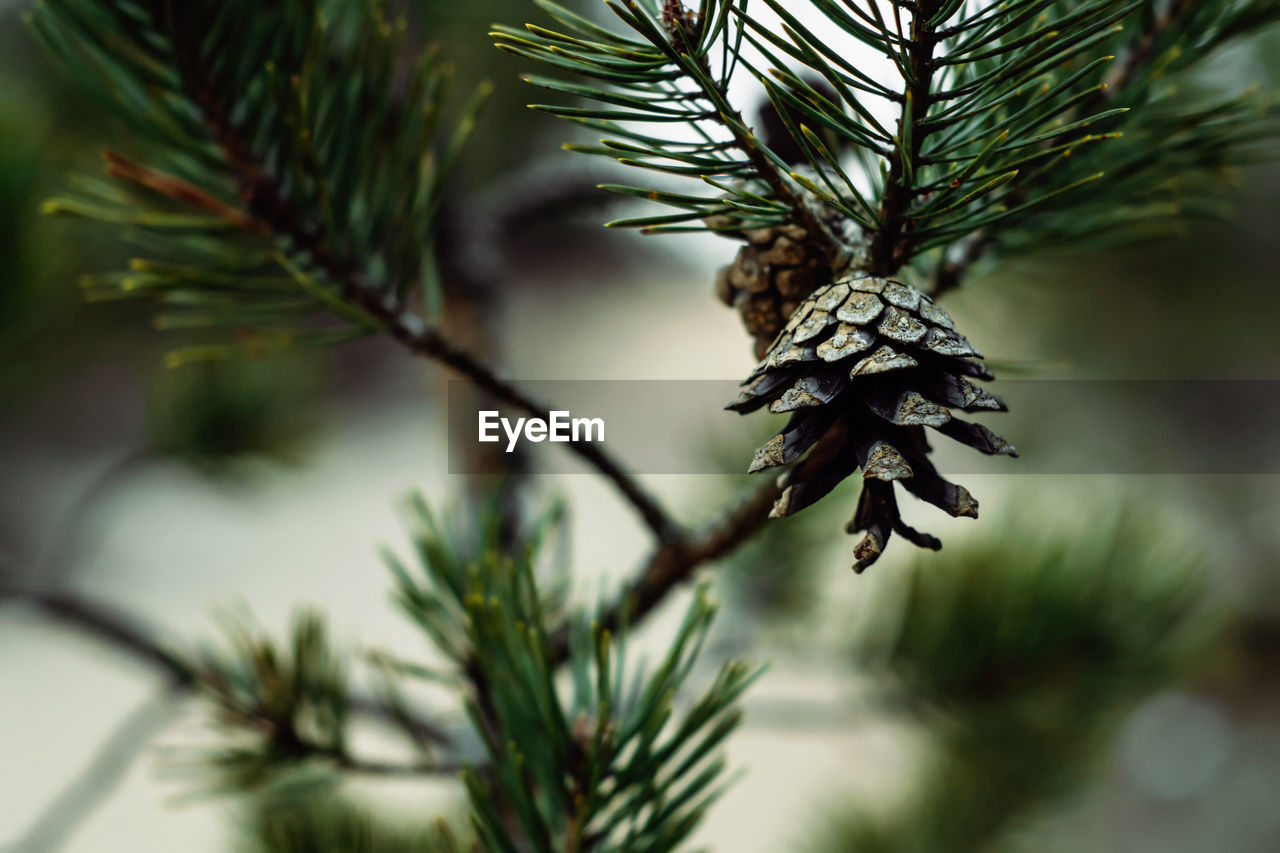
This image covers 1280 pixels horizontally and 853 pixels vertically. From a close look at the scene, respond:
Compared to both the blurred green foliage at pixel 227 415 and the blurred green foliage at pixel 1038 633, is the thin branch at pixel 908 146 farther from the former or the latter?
the blurred green foliage at pixel 227 415

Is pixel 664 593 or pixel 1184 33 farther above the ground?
pixel 1184 33

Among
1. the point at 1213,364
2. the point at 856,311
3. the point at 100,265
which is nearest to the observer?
the point at 856,311

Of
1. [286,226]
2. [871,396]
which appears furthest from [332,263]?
[871,396]

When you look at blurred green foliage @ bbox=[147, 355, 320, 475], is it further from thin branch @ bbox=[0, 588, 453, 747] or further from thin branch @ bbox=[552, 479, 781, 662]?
thin branch @ bbox=[552, 479, 781, 662]

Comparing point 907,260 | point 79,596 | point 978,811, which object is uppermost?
point 907,260

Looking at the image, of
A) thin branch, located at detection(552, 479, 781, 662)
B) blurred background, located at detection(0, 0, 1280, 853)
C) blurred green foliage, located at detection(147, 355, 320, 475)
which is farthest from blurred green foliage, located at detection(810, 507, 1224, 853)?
blurred green foliage, located at detection(147, 355, 320, 475)

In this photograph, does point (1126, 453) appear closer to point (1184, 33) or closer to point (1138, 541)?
point (1138, 541)

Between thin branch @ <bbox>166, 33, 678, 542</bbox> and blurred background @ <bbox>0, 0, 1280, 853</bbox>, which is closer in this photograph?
thin branch @ <bbox>166, 33, 678, 542</bbox>

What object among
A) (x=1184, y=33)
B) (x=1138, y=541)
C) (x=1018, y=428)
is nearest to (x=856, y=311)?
(x=1184, y=33)
